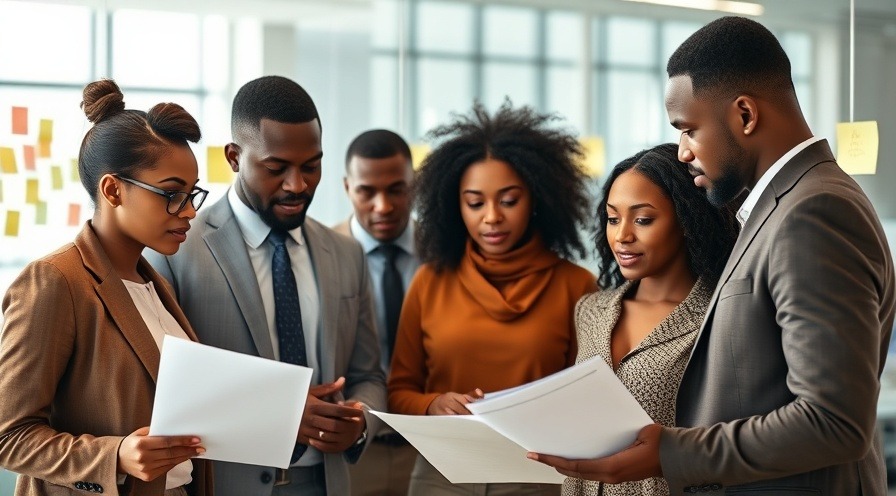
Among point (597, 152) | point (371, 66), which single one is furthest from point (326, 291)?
point (597, 152)

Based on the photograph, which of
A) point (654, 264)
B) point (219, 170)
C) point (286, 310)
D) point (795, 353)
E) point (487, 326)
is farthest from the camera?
point (219, 170)

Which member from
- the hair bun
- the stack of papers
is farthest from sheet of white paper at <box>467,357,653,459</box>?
the hair bun

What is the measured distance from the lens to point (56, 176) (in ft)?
12.1

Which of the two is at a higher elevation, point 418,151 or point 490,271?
point 418,151

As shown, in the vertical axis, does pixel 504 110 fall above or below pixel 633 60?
below

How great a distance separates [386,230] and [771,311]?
6.36 ft

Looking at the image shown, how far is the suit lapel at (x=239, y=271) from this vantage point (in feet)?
7.77

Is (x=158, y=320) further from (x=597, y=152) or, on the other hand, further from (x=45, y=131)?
(x=597, y=152)

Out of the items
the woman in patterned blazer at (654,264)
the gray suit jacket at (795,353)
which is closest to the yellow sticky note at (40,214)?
the woman in patterned blazer at (654,264)

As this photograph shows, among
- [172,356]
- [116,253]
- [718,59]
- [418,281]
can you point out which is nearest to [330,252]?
[418,281]

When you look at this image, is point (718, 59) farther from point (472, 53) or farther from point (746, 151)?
point (472, 53)

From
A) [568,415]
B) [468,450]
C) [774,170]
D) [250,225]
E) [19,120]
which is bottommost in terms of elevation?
[468,450]

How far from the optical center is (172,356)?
5.84 feet

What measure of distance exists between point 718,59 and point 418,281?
128cm
